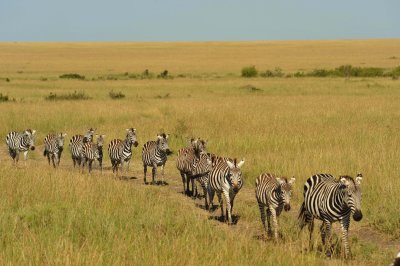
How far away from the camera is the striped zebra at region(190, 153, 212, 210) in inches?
509

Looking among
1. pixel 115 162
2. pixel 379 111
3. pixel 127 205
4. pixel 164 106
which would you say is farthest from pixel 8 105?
pixel 127 205

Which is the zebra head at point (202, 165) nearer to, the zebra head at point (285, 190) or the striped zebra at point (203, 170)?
the striped zebra at point (203, 170)

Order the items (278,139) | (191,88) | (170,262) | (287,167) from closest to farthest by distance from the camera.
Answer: (170,262) < (287,167) < (278,139) < (191,88)

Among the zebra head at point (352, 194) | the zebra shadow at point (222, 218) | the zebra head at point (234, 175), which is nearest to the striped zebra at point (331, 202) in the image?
the zebra head at point (352, 194)

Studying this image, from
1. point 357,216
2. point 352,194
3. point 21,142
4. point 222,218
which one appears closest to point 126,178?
point 21,142

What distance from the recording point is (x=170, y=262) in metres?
6.54

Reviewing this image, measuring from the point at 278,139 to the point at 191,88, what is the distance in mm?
27195

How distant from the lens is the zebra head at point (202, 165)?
1305cm

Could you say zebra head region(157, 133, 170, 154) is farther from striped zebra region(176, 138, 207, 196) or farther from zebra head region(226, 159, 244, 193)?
zebra head region(226, 159, 244, 193)

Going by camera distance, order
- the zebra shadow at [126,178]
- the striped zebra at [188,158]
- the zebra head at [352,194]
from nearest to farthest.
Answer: the zebra head at [352,194], the striped zebra at [188,158], the zebra shadow at [126,178]

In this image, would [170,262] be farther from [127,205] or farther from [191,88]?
[191,88]

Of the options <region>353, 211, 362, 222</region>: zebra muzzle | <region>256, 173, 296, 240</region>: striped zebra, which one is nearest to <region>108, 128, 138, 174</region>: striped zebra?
<region>256, 173, 296, 240</region>: striped zebra

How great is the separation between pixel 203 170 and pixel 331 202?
4956mm

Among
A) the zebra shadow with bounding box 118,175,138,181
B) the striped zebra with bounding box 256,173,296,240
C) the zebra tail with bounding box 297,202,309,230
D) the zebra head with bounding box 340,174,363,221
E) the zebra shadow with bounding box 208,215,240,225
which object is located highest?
the zebra head with bounding box 340,174,363,221
